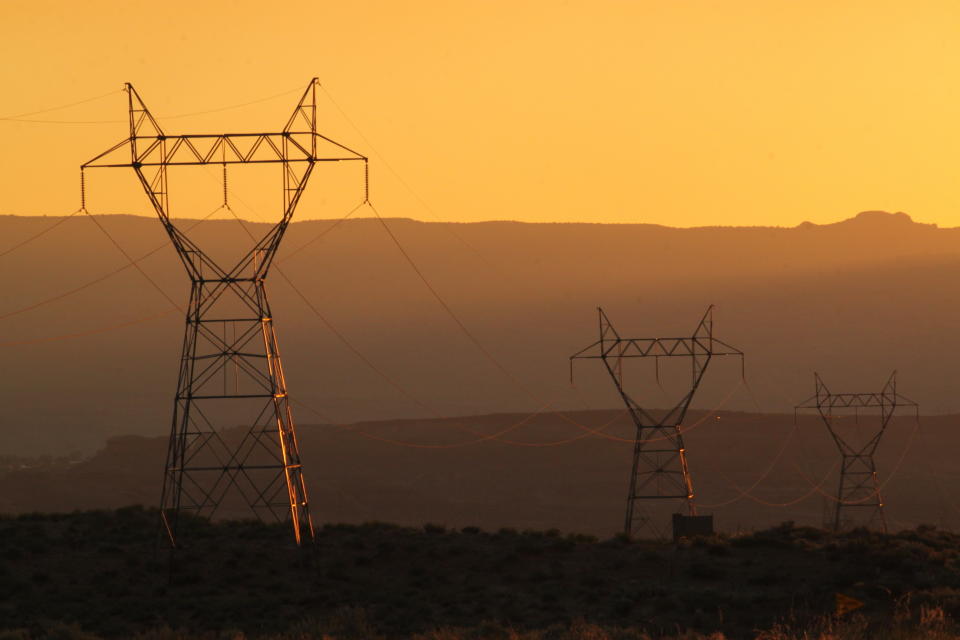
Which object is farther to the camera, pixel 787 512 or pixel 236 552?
pixel 787 512

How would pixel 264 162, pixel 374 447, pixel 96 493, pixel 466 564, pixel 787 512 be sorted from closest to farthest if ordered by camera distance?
pixel 264 162 < pixel 466 564 < pixel 787 512 < pixel 96 493 < pixel 374 447

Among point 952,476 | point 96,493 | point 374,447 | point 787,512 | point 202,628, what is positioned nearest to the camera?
point 202,628

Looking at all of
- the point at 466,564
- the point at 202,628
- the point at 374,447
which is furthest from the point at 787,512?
the point at 202,628

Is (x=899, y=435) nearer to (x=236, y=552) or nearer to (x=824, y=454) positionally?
A: (x=824, y=454)

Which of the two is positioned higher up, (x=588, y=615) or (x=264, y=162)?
(x=264, y=162)

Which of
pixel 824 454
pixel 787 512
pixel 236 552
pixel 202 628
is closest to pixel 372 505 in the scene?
pixel 787 512

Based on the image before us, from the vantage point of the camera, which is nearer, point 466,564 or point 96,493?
point 466,564

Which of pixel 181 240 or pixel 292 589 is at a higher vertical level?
pixel 181 240

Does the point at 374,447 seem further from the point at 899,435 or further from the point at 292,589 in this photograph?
the point at 292,589

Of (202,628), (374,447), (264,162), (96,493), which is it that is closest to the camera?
(202,628)
